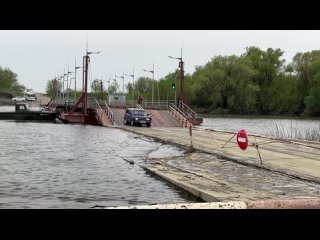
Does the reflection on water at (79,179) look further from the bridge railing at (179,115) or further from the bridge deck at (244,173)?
the bridge railing at (179,115)

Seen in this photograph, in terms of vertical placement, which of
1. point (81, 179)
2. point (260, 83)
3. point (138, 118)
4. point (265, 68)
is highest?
point (265, 68)

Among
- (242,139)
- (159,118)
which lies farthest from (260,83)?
(242,139)

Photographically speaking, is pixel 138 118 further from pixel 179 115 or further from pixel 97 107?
pixel 97 107

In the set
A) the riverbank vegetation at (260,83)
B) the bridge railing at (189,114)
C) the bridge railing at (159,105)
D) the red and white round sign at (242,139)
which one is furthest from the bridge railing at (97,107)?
the riverbank vegetation at (260,83)

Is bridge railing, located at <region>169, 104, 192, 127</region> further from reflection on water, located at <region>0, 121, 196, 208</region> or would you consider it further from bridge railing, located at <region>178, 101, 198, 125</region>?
reflection on water, located at <region>0, 121, 196, 208</region>

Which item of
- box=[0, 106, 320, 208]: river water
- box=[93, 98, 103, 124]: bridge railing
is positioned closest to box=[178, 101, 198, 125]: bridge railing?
box=[93, 98, 103, 124]: bridge railing
